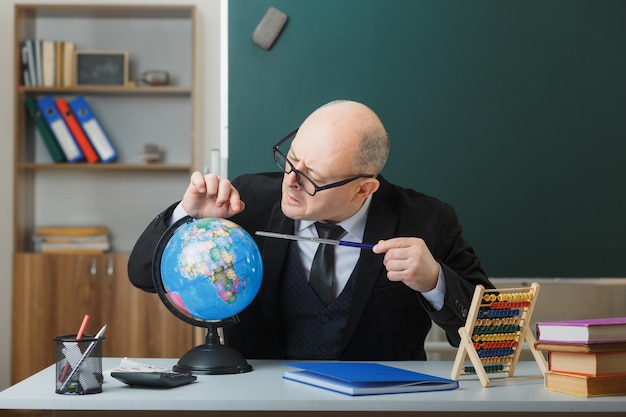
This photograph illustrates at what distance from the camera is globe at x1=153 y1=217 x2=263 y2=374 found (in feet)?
5.90

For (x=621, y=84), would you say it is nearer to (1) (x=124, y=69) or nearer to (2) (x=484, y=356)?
(2) (x=484, y=356)

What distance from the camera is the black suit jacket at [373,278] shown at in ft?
7.59

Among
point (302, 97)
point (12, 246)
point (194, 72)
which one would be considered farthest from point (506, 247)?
point (12, 246)

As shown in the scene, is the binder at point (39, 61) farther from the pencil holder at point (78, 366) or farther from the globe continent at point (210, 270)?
the pencil holder at point (78, 366)

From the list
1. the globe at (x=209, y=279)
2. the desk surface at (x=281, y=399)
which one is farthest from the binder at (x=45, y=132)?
the desk surface at (x=281, y=399)

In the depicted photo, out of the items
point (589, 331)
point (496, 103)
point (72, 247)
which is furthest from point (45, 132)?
point (589, 331)

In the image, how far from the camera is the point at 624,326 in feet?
5.65

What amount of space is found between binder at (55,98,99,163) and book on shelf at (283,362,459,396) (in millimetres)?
3718

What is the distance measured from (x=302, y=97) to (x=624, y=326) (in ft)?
6.03

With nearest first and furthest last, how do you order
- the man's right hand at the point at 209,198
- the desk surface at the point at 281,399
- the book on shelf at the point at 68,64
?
the desk surface at the point at 281,399, the man's right hand at the point at 209,198, the book on shelf at the point at 68,64

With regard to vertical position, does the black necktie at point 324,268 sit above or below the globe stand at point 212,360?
above

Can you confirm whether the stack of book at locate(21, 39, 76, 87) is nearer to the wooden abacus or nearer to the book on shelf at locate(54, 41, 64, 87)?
the book on shelf at locate(54, 41, 64, 87)

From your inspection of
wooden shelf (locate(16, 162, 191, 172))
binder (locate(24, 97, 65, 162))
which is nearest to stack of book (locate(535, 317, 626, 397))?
wooden shelf (locate(16, 162, 191, 172))

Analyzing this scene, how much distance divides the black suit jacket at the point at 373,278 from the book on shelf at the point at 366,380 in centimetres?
49
